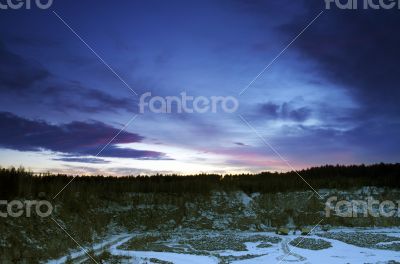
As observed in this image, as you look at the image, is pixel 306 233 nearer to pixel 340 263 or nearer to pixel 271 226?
pixel 271 226

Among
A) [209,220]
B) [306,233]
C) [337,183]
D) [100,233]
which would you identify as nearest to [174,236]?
[100,233]

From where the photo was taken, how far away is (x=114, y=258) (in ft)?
66.5
